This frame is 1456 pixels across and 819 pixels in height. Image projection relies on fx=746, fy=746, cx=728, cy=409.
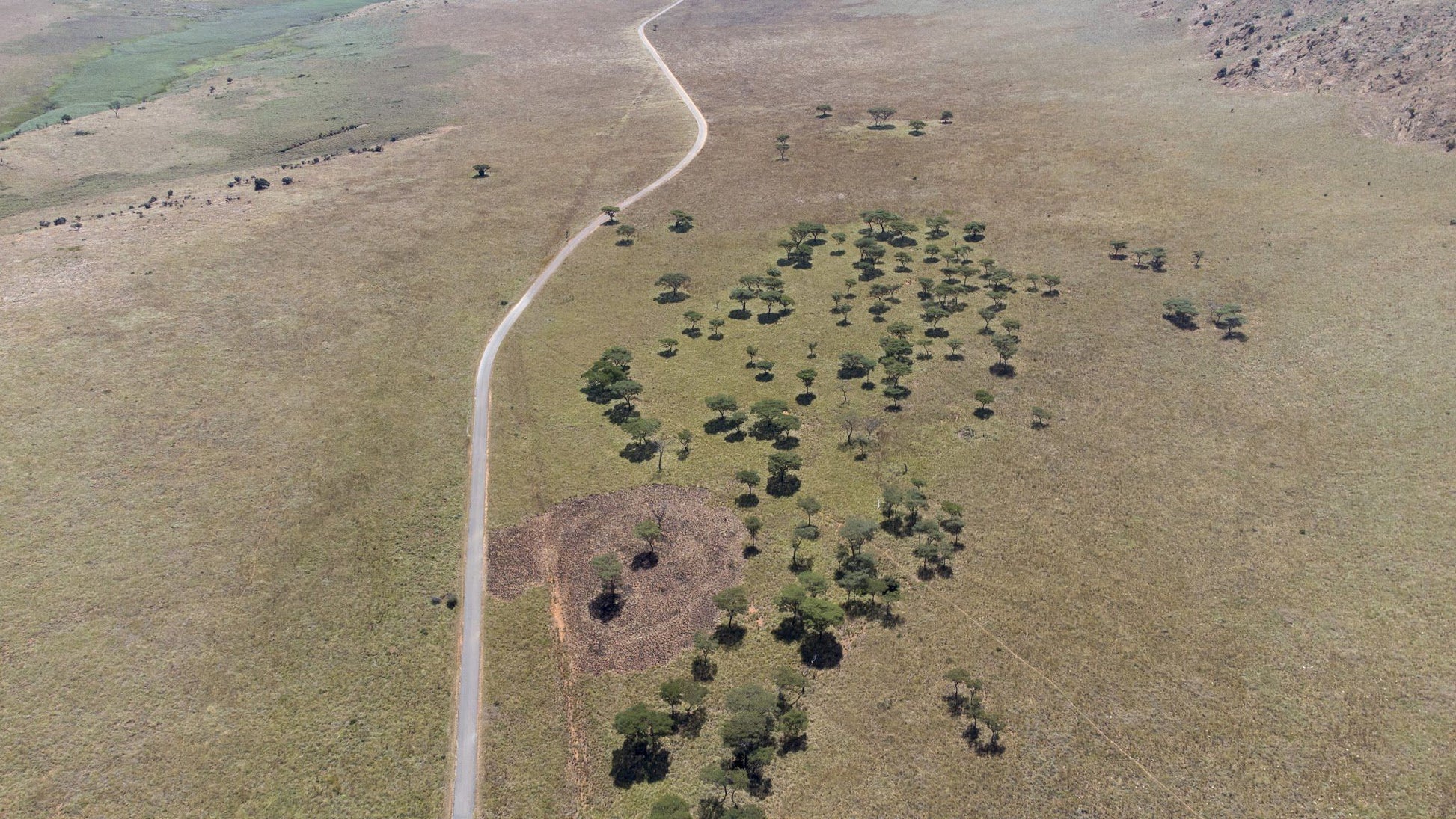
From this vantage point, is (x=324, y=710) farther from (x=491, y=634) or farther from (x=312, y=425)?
(x=312, y=425)

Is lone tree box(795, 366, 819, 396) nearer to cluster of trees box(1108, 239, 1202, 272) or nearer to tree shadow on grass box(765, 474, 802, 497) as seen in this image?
tree shadow on grass box(765, 474, 802, 497)

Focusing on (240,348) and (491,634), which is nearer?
(491,634)

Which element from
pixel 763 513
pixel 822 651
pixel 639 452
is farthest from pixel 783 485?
pixel 822 651

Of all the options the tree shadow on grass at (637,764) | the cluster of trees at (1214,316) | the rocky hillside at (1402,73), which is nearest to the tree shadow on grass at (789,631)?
the tree shadow on grass at (637,764)

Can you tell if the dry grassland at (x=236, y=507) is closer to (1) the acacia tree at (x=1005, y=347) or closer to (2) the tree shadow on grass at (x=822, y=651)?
(2) the tree shadow on grass at (x=822, y=651)

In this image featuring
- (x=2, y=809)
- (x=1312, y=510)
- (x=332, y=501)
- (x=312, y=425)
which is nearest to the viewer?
(x=2, y=809)

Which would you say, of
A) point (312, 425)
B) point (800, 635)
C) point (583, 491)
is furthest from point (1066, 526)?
point (312, 425)
